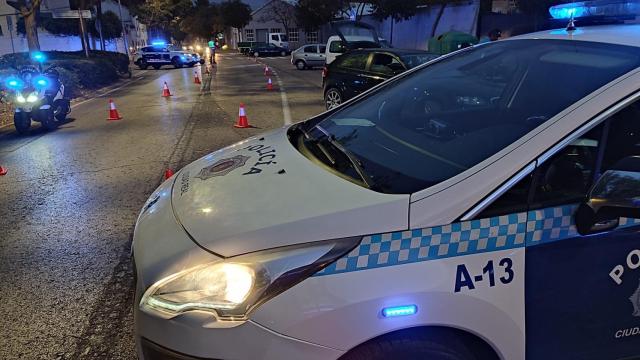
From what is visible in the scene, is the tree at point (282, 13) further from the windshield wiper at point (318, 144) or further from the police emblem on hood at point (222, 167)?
the police emblem on hood at point (222, 167)

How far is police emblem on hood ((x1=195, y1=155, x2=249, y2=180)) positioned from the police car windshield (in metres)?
0.52

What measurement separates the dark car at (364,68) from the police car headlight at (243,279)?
8393mm

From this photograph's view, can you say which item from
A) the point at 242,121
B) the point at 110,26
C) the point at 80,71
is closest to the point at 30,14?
the point at 80,71

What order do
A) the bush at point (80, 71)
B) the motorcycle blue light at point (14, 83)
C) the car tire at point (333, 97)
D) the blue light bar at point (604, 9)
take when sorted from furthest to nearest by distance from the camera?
the bush at point (80, 71)
the car tire at point (333, 97)
the motorcycle blue light at point (14, 83)
the blue light bar at point (604, 9)

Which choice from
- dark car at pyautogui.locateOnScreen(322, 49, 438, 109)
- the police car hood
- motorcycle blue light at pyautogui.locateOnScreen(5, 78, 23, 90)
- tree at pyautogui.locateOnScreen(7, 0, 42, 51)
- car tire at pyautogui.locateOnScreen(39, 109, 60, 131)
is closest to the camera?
the police car hood

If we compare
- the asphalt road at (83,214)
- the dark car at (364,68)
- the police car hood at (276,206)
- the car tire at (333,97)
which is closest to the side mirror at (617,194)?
the police car hood at (276,206)

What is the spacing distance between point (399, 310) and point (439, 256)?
9.0 inches

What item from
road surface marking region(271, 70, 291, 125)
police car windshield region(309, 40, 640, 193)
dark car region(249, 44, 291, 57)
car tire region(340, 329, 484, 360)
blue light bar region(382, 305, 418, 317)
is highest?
police car windshield region(309, 40, 640, 193)

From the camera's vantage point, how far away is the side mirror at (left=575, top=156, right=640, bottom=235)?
172 centimetres

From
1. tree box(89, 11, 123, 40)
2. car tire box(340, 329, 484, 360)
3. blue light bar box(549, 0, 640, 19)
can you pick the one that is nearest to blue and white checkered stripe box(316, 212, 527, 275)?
car tire box(340, 329, 484, 360)

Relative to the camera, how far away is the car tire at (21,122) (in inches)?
388

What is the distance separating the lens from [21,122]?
9.92 metres

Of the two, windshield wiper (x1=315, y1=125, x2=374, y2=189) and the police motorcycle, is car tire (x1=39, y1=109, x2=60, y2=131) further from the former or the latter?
windshield wiper (x1=315, y1=125, x2=374, y2=189)

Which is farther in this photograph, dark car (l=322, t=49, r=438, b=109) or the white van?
the white van
